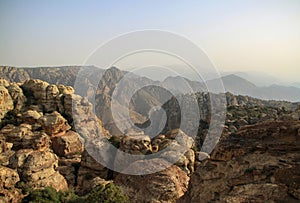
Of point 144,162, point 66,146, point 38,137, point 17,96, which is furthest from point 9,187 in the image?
point 17,96

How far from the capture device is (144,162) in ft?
76.0

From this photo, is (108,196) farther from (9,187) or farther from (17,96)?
(17,96)

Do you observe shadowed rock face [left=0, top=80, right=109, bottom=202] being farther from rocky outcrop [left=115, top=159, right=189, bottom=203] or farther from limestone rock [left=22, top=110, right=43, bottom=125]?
rocky outcrop [left=115, top=159, right=189, bottom=203]

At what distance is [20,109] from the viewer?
4919 centimetres

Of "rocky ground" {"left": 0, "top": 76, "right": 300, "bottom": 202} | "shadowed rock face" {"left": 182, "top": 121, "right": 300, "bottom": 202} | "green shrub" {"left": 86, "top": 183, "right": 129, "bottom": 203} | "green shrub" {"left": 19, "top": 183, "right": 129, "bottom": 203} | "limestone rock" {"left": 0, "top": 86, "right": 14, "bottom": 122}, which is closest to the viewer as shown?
"shadowed rock face" {"left": 182, "top": 121, "right": 300, "bottom": 202}

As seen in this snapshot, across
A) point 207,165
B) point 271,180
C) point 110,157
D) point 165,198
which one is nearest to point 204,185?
point 207,165

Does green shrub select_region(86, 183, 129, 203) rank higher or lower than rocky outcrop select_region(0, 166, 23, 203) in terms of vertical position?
higher

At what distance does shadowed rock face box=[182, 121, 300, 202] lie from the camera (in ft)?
34.7

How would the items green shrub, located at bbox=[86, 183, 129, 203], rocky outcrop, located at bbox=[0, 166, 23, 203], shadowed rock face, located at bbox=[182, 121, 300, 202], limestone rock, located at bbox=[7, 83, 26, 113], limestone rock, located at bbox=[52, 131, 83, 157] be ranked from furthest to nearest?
limestone rock, located at bbox=[7, 83, 26, 113] < limestone rock, located at bbox=[52, 131, 83, 157] < rocky outcrop, located at bbox=[0, 166, 23, 203] < green shrub, located at bbox=[86, 183, 129, 203] < shadowed rock face, located at bbox=[182, 121, 300, 202]

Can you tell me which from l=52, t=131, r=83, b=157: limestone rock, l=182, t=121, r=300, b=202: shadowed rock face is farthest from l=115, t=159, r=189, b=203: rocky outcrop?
l=52, t=131, r=83, b=157: limestone rock

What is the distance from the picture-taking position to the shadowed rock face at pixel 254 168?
10.6 metres

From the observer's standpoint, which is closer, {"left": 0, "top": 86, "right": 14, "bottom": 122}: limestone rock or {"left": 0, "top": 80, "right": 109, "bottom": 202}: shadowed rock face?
{"left": 0, "top": 80, "right": 109, "bottom": 202}: shadowed rock face

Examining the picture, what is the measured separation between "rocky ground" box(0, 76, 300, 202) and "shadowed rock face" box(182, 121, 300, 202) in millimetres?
33

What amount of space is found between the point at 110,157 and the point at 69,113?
2390 cm
